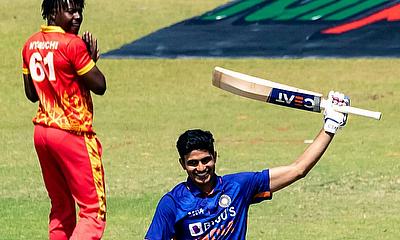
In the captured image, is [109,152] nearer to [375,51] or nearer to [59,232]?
[59,232]

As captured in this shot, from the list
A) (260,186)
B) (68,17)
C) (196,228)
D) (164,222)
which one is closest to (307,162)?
(260,186)

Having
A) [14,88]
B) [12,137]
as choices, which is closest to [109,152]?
[12,137]

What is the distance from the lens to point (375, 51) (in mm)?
20672

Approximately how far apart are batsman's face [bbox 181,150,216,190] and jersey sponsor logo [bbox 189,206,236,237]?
0.20m

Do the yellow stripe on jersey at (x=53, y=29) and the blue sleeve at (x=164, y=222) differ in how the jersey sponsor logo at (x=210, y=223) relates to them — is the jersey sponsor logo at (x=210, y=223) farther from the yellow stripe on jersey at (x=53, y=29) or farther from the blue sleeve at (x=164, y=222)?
the yellow stripe on jersey at (x=53, y=29)

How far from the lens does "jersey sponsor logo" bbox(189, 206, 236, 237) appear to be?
6.20 metres

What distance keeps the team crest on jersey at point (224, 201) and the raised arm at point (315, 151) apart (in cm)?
27

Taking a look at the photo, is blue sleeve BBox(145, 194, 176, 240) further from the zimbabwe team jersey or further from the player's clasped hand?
the player's clasped hand

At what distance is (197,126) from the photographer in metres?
16.0

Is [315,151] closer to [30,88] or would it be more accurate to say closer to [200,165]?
[200,165]

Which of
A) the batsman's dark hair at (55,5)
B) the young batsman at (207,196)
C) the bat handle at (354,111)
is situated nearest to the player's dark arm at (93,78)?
the batsman's dark hair at (55,5)

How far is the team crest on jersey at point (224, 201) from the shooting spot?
20.4 ft

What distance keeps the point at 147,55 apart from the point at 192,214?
15.2m

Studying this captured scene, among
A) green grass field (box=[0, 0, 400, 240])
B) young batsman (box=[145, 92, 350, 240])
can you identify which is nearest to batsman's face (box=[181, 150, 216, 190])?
young batsman (box=[145, 92, 350, 240])
